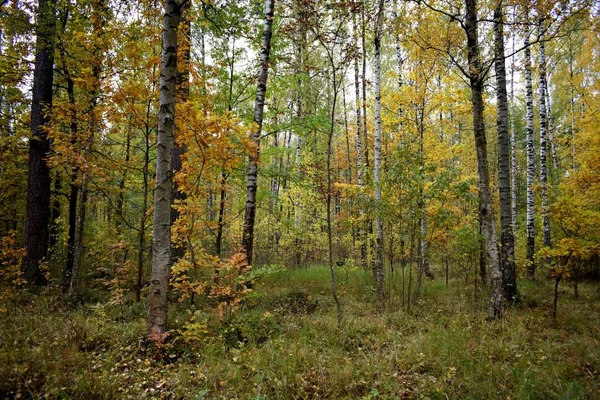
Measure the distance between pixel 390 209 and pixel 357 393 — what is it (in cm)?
451

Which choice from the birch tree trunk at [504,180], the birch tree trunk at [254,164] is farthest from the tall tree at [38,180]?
the birch tree trunk at [504,180]

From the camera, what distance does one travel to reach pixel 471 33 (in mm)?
5754

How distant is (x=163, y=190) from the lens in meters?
4.13

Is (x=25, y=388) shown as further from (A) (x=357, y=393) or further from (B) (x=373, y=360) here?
(B) (x=373, y=360)

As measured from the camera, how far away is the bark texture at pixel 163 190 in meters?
4.09

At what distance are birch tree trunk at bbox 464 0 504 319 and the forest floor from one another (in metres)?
0.47

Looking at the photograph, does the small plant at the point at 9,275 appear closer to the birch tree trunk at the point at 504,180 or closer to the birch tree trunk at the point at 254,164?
the birch tree trunk at the point at 254,164

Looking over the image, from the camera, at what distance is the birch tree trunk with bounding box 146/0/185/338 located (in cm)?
409

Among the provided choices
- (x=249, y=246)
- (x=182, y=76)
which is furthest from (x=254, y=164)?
(x=182, y=76)

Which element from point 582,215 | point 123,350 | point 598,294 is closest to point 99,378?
point 123,350

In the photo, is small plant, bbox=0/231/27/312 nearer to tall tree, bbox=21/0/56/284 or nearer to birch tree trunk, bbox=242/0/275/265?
tall tree, bbox=21/0/56/284

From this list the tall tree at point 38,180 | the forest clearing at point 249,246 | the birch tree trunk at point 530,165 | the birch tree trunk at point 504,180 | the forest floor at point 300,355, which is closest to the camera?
the forest floor at point 300,355

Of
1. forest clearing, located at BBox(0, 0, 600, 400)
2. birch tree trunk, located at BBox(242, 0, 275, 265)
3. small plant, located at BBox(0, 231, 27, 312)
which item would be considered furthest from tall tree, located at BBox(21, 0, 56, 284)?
birch tree trunk, located at BBox(242, 0, 275, 265)

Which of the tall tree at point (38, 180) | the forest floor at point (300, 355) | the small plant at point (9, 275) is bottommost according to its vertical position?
the forest floor at point (300, 355)
